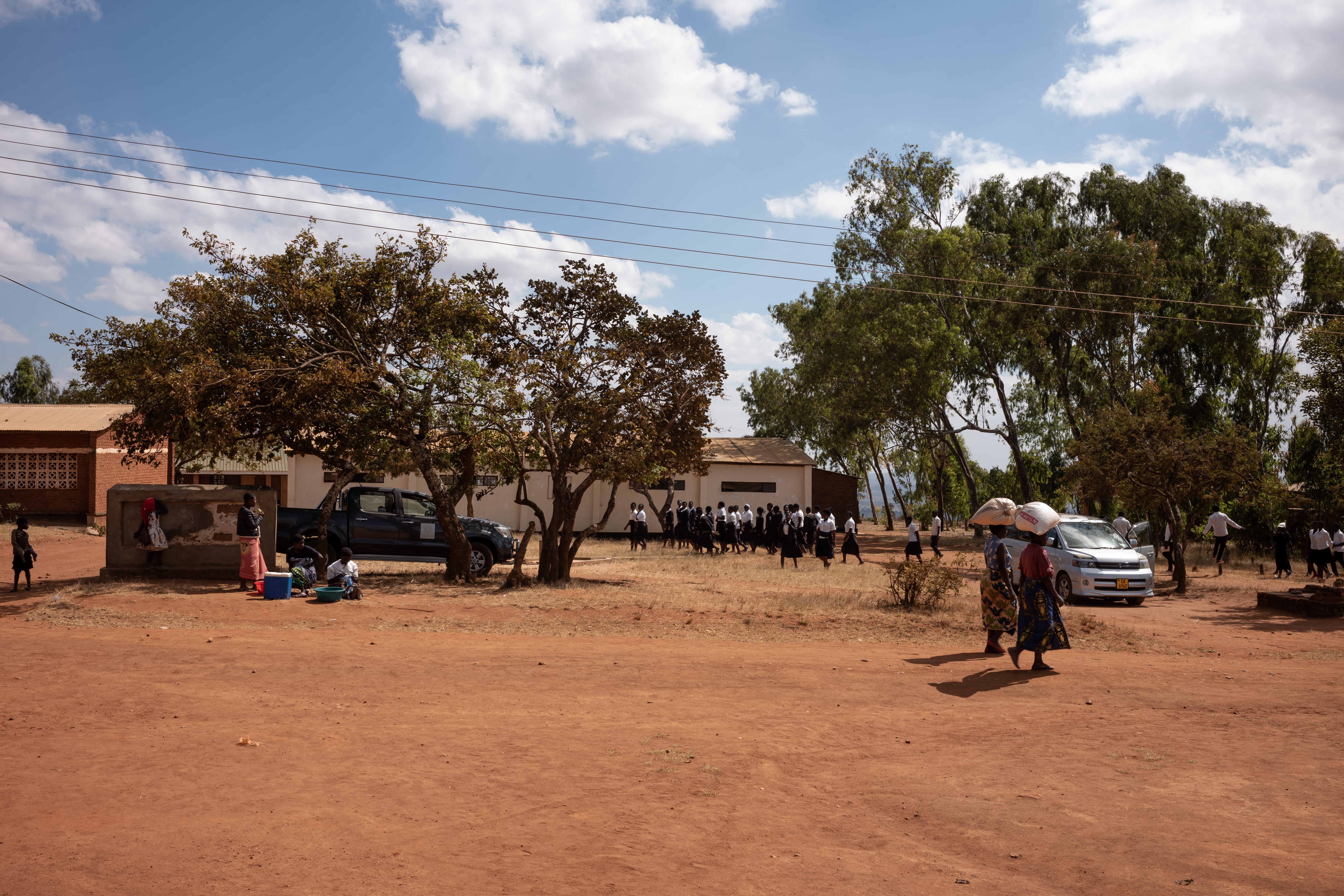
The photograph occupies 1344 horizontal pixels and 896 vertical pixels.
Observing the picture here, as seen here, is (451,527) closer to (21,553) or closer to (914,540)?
(21,553)

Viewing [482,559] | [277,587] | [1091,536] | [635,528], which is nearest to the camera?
[277,587]

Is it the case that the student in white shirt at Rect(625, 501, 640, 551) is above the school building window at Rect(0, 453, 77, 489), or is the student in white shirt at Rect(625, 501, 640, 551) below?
below

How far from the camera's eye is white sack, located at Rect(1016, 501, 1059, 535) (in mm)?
9445

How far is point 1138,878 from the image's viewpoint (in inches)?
175

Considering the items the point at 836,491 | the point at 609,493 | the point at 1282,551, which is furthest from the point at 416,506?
the point at 836,491

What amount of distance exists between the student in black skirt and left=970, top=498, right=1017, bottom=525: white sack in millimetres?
11546

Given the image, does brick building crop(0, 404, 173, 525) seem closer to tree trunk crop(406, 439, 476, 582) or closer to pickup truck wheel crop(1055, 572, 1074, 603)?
tree trunk crop(406, 439, 476, 582)

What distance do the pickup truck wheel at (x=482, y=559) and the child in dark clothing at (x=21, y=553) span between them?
7.12 m

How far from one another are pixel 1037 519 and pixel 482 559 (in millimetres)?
11411

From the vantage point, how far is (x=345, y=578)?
13.8 meters

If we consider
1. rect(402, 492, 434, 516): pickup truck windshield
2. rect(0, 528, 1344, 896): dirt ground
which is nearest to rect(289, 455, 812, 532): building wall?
rect(402, 492, 434, 516): pickup truck windshield

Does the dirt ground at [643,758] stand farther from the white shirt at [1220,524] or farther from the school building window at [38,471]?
the school building window at [38,471]

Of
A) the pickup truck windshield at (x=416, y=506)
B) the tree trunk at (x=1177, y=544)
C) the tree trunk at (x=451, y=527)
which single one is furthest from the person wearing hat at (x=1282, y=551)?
the pickup truck windshield at (x=416, y=506)

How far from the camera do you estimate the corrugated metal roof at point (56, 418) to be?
28.5 metres
